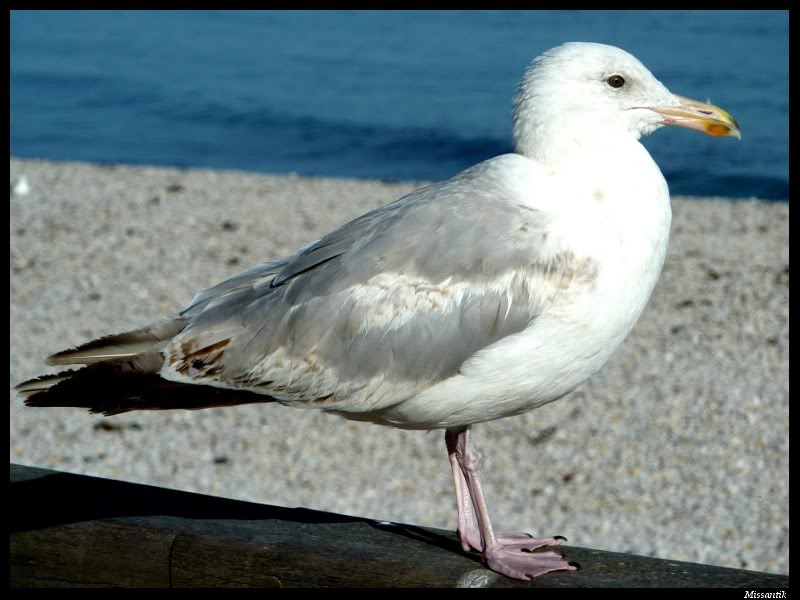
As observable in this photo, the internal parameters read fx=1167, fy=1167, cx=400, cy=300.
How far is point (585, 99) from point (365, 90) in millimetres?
19767

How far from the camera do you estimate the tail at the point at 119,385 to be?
11.7ft

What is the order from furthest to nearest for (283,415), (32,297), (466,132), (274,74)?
(274,74) → (466,132) → (32,297) → (283,415)

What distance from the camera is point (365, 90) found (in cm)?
2316

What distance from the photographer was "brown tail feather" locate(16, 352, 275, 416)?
3.57m

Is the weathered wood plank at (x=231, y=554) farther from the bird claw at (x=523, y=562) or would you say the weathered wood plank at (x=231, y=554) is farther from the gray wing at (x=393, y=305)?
the gray wing at (x=393, y=305)

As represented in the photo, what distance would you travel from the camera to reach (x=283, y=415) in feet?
28.7

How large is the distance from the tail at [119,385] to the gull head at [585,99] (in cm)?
126

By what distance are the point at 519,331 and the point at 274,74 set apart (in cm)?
2207

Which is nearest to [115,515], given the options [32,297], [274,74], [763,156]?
[32,297]

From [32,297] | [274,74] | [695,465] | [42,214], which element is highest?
[274,74]

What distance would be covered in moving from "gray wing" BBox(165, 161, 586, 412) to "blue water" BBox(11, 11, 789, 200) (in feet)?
46.4

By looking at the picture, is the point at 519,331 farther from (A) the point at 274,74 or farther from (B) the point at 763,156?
(A) the point at 274,74

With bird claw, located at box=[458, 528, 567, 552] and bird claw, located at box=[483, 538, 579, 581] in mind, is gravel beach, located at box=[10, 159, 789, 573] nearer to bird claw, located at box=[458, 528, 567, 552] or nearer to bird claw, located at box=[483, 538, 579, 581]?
bird claw, located at box=[458, 528, 567, 552]

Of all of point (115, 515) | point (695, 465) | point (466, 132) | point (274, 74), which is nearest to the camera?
point (115, 515)
